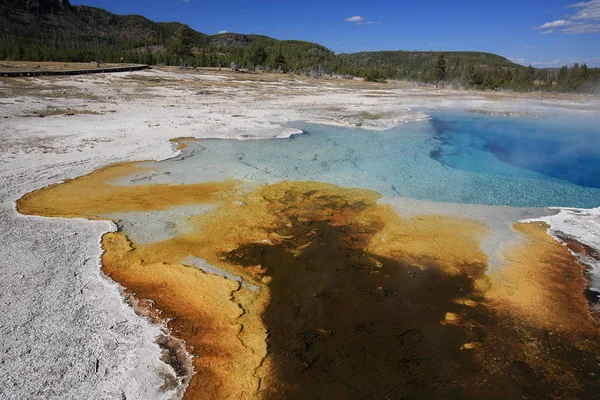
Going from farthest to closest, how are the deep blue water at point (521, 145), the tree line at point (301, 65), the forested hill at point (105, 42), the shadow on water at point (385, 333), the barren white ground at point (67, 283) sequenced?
the forested hill at point (105, 42)
the tree line at point (301, 65)
the deep blue water at point (521, 145)
the shadow on water at point (385, 333)
the barren white ground at point (67, 283)

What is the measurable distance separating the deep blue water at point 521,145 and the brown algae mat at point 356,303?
22.5ft

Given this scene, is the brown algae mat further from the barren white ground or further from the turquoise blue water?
the turquoise blue water

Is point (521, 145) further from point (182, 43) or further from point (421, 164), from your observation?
point (182, 43)

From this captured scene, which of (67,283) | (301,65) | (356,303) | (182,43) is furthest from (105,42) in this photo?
(356,303)

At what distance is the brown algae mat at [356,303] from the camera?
13.8ft

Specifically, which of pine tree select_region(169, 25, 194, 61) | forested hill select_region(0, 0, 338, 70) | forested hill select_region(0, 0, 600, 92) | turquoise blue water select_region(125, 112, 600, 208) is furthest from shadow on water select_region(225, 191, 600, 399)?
pine tree select_region(169, 25, 194, 61)

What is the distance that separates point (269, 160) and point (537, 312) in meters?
8.89

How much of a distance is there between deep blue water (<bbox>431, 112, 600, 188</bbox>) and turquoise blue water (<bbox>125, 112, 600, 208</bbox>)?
5 cm

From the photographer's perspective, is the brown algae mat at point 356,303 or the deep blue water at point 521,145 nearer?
the brown algae mat at point 356,303

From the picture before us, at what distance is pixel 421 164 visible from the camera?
1326cm

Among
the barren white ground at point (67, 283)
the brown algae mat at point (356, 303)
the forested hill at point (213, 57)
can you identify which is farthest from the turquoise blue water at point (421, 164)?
the forested hill at point (213, 57)

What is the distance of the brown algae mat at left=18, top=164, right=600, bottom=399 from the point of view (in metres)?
4.21

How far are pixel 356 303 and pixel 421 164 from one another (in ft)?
29.5

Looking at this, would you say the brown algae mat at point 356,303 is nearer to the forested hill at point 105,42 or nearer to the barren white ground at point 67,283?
the barren white ground at point 67,283
